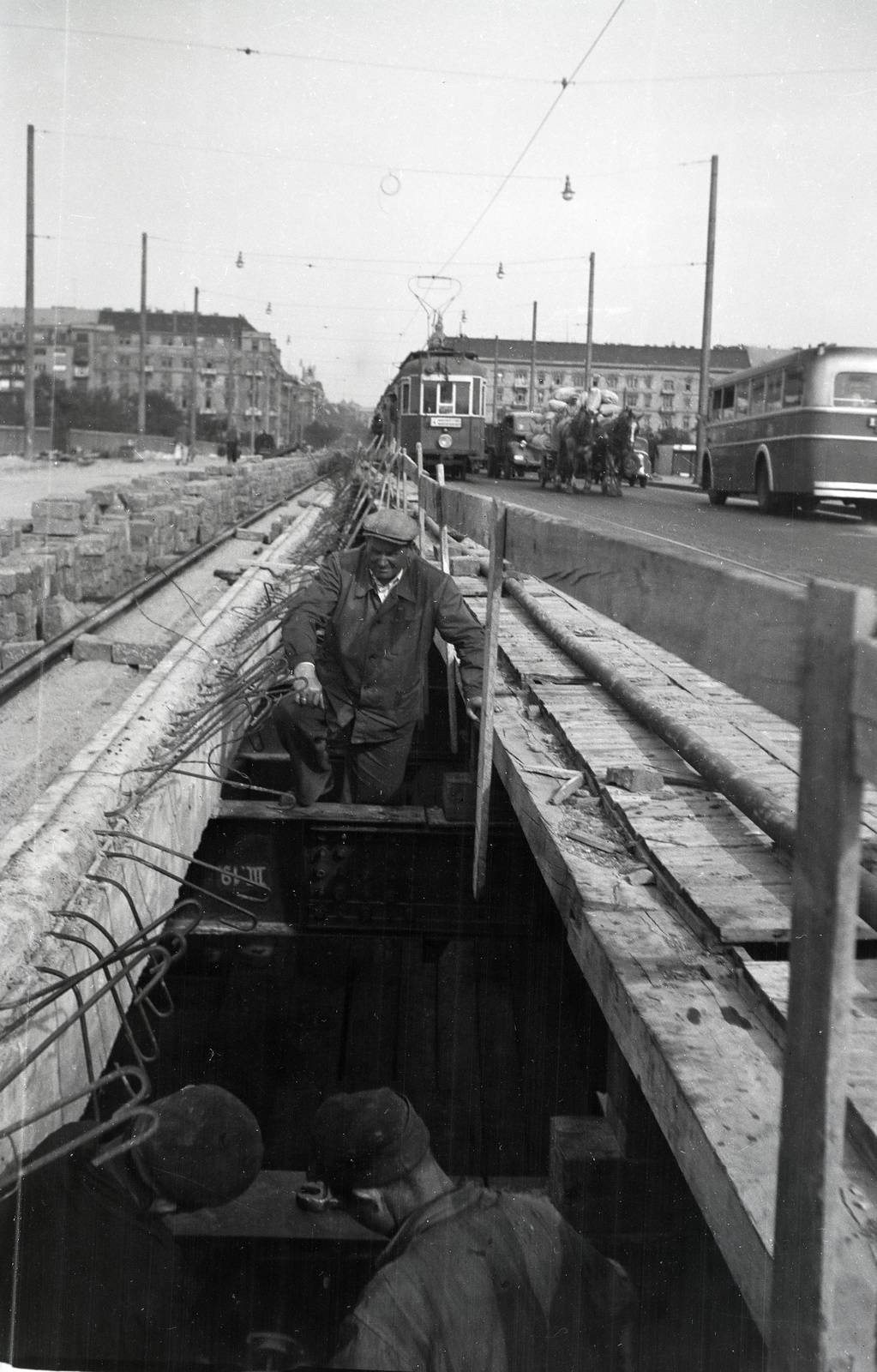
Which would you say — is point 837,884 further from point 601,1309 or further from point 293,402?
point 293,402

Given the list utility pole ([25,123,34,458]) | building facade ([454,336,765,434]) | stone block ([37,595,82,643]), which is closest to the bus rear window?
stone block ([37,595,82,643])

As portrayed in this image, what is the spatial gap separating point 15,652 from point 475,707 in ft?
23.3

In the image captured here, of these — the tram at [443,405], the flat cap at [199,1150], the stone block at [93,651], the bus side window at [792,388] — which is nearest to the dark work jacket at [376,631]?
the flat cap at [199,1150]

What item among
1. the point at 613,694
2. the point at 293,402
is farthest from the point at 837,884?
the point at 293,402

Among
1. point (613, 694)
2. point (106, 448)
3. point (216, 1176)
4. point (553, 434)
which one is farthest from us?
point (106, 448)

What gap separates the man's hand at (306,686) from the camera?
611 cm

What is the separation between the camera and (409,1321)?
8.61 ft

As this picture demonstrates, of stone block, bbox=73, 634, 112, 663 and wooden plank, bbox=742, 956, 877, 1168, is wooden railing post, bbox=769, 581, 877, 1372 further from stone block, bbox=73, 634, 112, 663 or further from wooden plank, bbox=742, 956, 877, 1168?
stone block, bbox=73, 634, 112, 663

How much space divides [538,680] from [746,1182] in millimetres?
4232

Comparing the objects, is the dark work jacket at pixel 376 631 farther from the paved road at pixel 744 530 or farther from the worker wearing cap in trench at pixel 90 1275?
the worker wearing cap in trench at pixel 90 1275

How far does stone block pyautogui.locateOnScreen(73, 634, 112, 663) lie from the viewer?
11602 mm

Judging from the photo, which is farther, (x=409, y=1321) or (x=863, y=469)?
(x=863, y=469)

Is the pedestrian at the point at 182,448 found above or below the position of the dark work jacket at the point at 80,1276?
above

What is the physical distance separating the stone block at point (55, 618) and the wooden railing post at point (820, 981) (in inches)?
481
